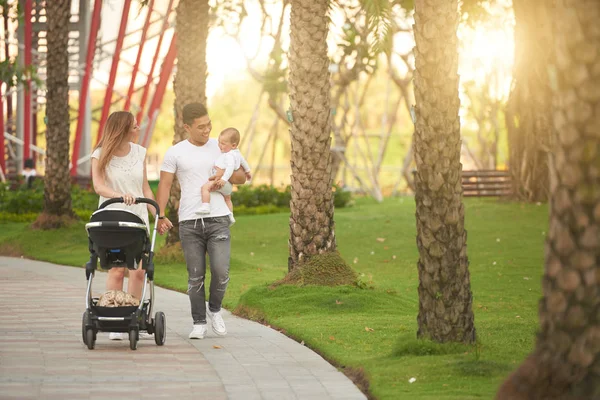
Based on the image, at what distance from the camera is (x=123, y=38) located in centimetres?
4041

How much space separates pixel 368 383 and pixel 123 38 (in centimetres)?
3404

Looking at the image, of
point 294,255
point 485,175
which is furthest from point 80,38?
→ point 294,255

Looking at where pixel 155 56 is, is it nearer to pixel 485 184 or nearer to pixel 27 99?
pixel 27 99

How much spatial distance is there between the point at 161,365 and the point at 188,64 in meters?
9.80

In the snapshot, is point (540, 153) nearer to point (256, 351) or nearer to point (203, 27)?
point (203, 27)

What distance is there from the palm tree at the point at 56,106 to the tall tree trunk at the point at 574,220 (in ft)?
53.5

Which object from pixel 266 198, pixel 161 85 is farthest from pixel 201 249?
pixel 161 85

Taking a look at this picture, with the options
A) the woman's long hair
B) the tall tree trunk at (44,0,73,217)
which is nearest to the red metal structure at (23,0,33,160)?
the tall tree trunk at (44,0,73,217)

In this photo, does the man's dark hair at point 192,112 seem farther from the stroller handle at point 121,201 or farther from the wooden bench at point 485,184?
the wooden bench at point 485,184

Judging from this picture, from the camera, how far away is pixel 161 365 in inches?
331

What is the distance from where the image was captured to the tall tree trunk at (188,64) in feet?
57.5

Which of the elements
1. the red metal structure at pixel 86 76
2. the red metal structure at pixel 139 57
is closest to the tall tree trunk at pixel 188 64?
the red metal structure at pixel 86 76

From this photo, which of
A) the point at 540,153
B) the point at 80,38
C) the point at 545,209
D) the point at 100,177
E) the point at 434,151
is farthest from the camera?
the point at 80,38

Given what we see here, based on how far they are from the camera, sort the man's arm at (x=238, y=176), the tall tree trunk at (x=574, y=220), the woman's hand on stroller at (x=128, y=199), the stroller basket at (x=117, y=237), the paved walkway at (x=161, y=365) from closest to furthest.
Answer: the tall tree trunk at (x=574, y=220), the paved walkway at (x=161, y=365), the stroller basket at (x=117, y=237), the woman's hand on stroller at (x=128, y=199), the man's arm at (x=238, y=176)
